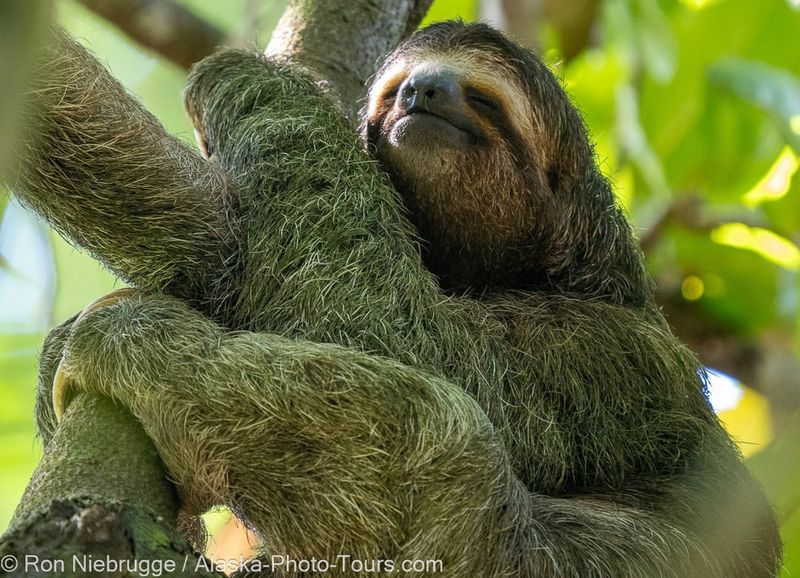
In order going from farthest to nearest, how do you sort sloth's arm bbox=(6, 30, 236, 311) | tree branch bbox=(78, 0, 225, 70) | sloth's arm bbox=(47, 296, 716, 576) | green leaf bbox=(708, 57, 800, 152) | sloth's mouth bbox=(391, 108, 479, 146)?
green leaf bbox=(708, 57, 800, 152)
tree branch bbox=(78, 0, 225, 70)
sloth's mouth bbox=(391, 108, 479, 146)
sloth's arm bbox=(6, 30, 236, 311)
sloth's arm bbox=(47, 296, 716, 576)

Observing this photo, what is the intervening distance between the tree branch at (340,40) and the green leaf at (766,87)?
4.84 m

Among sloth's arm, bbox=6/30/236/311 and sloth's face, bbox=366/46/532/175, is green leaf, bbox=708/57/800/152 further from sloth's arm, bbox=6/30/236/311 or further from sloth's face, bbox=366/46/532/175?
sloth's arm, bbox=6/30/236/311

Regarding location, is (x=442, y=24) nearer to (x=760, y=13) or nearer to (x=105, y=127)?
(x=105, y=127)

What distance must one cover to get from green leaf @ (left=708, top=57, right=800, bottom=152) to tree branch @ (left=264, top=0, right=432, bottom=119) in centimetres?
484

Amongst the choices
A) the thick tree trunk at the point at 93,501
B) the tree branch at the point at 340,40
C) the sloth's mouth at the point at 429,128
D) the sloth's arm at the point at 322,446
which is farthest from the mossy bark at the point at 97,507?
the tree branch at the point at 340,40

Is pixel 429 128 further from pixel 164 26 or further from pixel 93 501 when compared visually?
pixel 164 26

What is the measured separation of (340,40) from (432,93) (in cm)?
156

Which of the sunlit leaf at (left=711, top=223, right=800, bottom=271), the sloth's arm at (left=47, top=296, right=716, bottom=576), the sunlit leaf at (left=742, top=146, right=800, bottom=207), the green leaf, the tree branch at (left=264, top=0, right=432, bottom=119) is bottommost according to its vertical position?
the sunlit leaf at (left=711, top=223, right=800, bottom=271)

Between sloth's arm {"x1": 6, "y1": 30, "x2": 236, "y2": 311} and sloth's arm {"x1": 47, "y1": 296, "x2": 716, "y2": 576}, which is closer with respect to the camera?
sloth's arm {"x1": 47, "y1": 296, "x2": 716, "y2": 576}

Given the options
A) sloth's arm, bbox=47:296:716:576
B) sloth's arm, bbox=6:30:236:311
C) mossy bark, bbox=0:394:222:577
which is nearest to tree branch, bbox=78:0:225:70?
sloth's arm, bbox=6:30:236:311

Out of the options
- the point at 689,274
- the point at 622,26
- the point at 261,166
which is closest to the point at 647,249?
the point at 689,274

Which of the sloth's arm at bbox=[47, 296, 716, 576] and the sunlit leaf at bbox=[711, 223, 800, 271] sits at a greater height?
the sloth's arm at bbox=[47, 296, 716, 576]

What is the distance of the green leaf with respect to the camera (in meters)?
10.4

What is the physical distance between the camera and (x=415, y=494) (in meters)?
4.98
